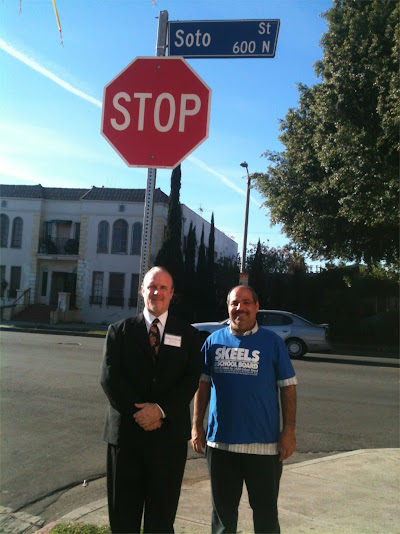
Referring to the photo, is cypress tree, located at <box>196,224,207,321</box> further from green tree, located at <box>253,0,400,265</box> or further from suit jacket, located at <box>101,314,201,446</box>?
suit jacket, located at <box>101,314,201,446</box>

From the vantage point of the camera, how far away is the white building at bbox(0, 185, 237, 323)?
31.3 metres

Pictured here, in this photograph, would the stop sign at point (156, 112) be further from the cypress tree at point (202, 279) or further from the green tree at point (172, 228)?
the cypress tree at point (202, 279)

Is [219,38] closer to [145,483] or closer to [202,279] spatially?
[145,483]

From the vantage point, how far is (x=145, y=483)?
9.66ft

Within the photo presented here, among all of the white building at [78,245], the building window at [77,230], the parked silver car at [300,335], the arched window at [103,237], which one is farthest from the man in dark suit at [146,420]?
the building window at [77,230]

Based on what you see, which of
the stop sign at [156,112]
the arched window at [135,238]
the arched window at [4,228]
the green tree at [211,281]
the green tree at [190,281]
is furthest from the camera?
the arched window at [4,228]

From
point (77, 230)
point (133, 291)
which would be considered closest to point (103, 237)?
point (77, 230)

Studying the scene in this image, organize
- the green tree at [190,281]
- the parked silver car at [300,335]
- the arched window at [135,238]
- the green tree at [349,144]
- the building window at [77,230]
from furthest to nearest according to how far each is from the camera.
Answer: the building window at [77,230] < the arched window at [135,238] < the green tree at [190,281] < the parked silver car at [300,335] < the green tree at [349,144]

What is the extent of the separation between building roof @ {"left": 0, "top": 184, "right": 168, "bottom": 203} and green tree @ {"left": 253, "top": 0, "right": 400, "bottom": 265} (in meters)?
13.2

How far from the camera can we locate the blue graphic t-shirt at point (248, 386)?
10.4ft

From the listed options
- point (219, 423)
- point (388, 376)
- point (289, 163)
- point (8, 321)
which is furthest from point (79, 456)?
point (8, 321)

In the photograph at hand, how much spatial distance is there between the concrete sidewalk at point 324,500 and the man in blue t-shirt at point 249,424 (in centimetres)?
106

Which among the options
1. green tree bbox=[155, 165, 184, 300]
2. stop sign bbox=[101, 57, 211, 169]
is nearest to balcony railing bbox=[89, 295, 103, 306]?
green tree bbox=[155, 165, 184, 300]

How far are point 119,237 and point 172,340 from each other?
95.5 feet
